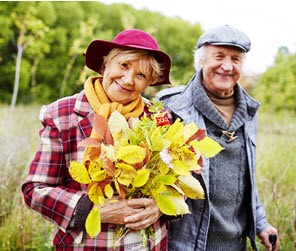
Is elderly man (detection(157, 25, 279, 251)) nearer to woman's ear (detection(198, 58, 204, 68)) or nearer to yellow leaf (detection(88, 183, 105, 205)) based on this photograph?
woman's ear (detection(198, 58, 204, 68))

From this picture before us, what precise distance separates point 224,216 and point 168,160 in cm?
104

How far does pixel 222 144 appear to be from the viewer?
235 cm

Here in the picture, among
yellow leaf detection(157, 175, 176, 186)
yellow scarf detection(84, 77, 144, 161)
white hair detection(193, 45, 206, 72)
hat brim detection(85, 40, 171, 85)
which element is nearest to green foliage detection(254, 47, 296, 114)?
white hair detection(193, 45, 206, 72)

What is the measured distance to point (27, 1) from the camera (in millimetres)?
6789

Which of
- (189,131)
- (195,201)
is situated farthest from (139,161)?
(195,201)

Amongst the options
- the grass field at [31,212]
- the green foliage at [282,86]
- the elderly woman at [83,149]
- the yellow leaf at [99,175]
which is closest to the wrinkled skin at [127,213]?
the elderly woman at [83,149]

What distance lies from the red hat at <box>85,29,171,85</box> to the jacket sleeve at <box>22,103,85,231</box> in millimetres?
333

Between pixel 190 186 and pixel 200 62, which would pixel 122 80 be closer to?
pixel 190 186

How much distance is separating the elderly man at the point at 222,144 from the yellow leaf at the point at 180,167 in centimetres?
72

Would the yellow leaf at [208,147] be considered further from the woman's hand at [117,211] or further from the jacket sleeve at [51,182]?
the jacket sleeve at [51,182]

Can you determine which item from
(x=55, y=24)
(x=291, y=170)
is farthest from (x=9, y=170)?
(x=55, y=24)

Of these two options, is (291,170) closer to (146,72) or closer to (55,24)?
(146,72)

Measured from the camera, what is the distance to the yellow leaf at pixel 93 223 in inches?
61.1

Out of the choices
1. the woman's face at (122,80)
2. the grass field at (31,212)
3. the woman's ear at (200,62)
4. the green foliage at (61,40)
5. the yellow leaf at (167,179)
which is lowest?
the grass field at (31,212)
